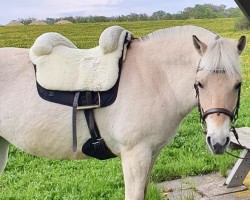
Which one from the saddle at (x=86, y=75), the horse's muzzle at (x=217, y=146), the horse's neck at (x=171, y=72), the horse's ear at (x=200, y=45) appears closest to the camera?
the horse's muzzle at (x=217, y=146)

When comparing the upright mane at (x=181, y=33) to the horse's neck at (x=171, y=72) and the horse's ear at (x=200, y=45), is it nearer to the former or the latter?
the horse's neck at (x=171, y=72)

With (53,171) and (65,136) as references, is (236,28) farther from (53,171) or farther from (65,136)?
(65,136)

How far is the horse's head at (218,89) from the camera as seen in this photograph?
1984 millimetres

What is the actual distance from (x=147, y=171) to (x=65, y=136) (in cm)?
50

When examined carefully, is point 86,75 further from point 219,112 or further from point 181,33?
point 219,112

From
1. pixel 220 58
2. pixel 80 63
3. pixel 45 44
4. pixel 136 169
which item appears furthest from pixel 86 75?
pixel 220 58

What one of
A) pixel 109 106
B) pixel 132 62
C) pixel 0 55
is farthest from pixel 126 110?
pixel 0 55

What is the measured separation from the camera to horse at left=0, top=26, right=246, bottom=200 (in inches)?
83.8

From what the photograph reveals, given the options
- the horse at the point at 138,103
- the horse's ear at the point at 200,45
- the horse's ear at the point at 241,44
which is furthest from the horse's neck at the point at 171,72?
the horse's ear at the point at 241,44

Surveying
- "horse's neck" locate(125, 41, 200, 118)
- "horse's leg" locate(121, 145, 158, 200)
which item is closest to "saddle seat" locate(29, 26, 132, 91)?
"horse's neck" locate(125, 41, 200, 118)

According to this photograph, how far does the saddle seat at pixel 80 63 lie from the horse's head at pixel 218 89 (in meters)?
0.54

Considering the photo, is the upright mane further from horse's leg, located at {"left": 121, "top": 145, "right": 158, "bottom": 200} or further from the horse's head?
horse's leg, located at {"left": 121, "top": 145, "right": 158, "bottom": 200}

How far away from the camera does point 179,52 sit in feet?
7.52

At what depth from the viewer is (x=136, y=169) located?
2.30 meters
